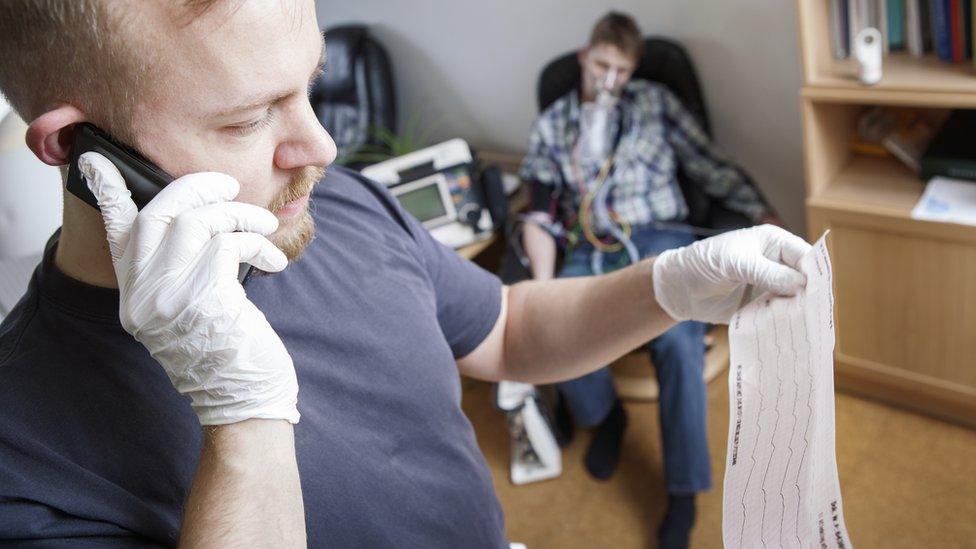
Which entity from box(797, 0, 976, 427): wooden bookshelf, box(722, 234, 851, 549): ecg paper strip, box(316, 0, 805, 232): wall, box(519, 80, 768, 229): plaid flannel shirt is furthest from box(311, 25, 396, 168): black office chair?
box(722, 234, 851, 549): ecg paper strip

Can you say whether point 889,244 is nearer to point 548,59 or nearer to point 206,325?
point 548,59

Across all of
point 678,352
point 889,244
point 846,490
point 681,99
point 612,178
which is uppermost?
point 681,99

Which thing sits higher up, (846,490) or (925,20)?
(925,20)

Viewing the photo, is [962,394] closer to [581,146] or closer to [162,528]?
[581,146]

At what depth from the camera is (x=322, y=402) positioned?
0.95 meters

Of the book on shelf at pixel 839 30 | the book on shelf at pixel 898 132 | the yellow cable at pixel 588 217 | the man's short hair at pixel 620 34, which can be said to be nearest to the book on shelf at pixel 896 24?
the book on shelf at pixel 839 30

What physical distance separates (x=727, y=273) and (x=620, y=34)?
1.66 meters

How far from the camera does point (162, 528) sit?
82cm

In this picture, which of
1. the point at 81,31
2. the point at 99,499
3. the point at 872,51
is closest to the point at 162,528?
the point at 99,499

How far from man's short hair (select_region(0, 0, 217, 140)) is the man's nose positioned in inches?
5.8

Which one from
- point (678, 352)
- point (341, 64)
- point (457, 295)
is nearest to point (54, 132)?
point (457, 295)

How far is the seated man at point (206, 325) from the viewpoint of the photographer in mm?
783

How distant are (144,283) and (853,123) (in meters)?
2.19

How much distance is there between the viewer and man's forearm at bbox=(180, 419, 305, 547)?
0.73 m
